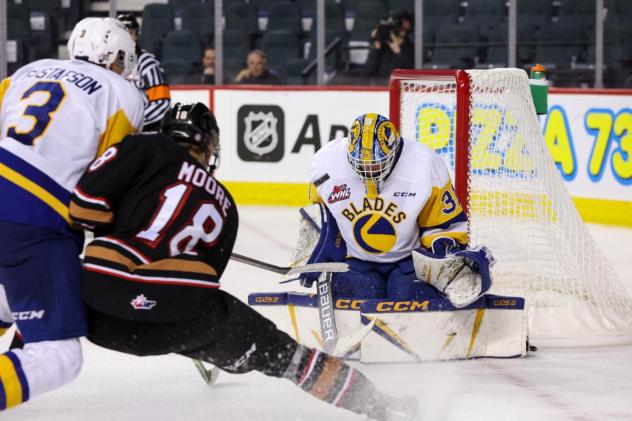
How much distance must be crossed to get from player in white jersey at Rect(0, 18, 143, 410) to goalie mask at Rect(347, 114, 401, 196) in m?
1.05

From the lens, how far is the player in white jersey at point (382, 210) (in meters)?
3.29

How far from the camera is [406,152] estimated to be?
340cm

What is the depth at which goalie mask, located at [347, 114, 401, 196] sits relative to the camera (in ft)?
10.7

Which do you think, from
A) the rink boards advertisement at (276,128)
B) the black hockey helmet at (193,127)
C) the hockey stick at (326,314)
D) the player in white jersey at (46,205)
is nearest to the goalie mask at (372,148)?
the hockey stick at (326,314)

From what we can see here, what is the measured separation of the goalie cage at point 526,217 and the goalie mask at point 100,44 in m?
1.60

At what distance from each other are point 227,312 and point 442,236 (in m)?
1.16

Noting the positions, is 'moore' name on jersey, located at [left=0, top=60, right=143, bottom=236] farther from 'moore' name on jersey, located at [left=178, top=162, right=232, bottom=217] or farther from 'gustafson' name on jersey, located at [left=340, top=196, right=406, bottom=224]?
'gustafson' name on jersey, located at [left=340, top=196, right=406, bottom=224]

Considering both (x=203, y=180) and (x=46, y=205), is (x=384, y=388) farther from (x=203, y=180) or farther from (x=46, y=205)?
(x=46, y=205)

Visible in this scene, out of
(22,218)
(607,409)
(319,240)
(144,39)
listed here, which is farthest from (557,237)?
(144,39)

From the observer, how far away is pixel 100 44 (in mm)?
2432

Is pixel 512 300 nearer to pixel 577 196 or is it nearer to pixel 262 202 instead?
pixel 577 196

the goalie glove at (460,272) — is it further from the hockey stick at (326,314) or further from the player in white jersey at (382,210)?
the hockey stick at (326,314)

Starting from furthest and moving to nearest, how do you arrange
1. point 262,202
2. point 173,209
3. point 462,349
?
point 262,202
point 462,349
point 173,209

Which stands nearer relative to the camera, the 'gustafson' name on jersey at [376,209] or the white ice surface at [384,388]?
the white ice surface at [384,388]
